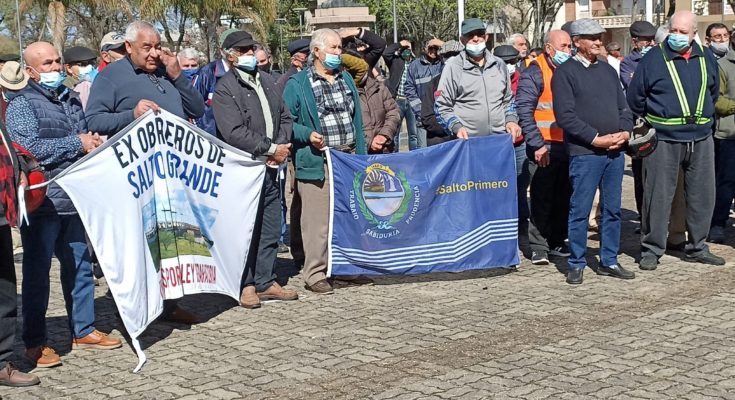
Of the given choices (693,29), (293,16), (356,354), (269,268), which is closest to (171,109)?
A: (269,268)

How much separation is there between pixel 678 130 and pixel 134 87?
181 inches

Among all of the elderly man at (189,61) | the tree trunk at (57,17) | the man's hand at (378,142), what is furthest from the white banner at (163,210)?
the tree trunk at (57,17)

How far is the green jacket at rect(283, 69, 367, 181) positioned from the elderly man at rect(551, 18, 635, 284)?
6.50 ft

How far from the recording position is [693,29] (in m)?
9.05

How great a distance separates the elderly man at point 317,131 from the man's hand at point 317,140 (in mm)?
11

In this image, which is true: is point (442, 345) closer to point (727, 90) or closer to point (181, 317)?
point (181, 317)

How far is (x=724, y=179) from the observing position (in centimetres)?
1058

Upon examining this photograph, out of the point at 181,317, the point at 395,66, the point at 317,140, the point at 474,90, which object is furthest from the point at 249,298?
the point at 395,66

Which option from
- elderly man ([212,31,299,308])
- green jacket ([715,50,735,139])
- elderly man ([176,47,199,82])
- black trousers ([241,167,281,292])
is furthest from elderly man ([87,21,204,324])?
green jacket ([715,50,735,139])

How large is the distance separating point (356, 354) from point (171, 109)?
2.27 m

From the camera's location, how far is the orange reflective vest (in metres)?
9.54

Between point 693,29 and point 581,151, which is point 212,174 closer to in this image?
point 581,151

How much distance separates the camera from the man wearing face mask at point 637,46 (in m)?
11.3

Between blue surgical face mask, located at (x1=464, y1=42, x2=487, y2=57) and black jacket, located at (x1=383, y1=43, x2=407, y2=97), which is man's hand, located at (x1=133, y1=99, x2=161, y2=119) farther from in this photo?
black jacket, located at (x1=383, y1=43, x2=407, y2=97)
